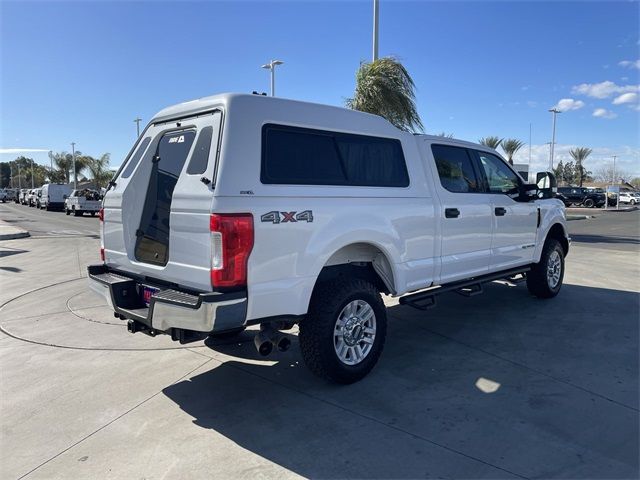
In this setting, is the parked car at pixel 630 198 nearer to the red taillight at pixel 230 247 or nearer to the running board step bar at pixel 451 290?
the running board step bar at pixel 451 290

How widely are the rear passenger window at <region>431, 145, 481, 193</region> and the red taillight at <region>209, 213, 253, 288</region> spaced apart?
8.56 feet

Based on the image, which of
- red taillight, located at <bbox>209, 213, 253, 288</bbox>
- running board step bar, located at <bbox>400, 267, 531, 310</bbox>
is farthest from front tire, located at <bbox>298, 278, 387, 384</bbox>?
red taillight, located at <bbox>209, 213, 253, 288</bbox>

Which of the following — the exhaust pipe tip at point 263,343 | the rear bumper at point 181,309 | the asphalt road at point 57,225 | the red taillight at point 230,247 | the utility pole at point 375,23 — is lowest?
the asphalt road at point 57,225

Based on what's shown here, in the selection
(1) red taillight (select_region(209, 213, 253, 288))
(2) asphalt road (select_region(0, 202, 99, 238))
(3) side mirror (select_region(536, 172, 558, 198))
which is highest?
(3) side mirror (select_region(536, 172, 558, 198))

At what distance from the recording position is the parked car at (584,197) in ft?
147

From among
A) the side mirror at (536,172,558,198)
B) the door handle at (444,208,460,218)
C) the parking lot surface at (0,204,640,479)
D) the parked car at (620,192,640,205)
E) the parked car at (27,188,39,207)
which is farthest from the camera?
the parked car at (620,192,640,205)

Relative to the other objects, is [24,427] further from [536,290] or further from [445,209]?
[536,290]

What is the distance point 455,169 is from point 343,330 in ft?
7.96

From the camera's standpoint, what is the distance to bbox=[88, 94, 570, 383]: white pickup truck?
341 cm

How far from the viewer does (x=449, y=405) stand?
3.79 m

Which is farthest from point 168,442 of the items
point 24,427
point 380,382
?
point 380,382

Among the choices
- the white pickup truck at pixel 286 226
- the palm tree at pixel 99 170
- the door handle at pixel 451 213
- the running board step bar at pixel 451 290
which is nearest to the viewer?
the white pickup truck at pixel 286 226

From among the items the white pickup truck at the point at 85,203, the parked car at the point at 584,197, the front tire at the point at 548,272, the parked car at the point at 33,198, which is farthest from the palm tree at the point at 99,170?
the front tire at the point at 548,272

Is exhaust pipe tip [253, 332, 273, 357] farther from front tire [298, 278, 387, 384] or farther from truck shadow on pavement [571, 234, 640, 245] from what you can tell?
truck shadow on pavement [571, 234, 640, 245]
